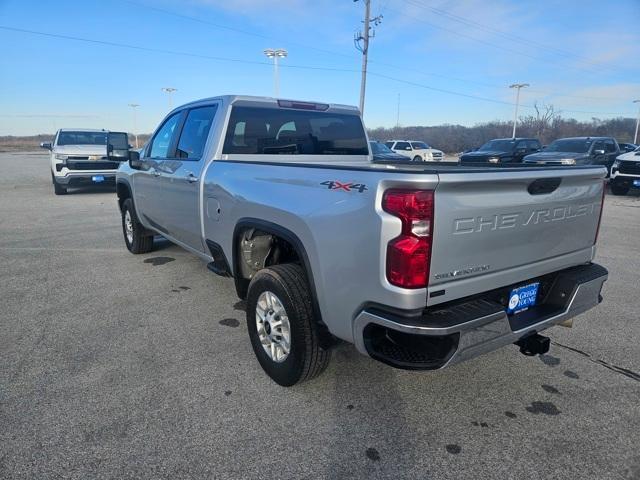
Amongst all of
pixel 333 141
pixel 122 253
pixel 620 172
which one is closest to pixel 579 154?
pixel 620 172

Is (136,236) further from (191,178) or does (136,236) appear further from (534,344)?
(534,344)

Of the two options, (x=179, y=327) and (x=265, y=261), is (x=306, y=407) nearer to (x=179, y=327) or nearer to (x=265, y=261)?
(x=265, y=261)

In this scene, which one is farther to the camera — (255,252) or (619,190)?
(619,190)

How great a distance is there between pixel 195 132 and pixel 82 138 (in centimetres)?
1230

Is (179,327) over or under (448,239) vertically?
under

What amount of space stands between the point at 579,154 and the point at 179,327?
52.0 feet

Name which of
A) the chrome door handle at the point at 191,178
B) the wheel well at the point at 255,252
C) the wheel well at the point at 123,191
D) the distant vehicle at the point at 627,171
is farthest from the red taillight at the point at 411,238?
the distant vehicle at the point at 627,171

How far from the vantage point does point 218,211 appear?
3.70 m

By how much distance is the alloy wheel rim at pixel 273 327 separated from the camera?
9.68ft

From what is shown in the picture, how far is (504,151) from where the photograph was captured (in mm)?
19438

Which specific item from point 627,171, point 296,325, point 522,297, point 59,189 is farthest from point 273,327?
point 627,171

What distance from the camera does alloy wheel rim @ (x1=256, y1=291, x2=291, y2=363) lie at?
9.68 feet

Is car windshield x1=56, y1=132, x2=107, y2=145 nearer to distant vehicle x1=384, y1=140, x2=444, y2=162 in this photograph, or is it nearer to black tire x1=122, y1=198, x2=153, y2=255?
black tire x1=122, y1=198, x2=153, y2=255

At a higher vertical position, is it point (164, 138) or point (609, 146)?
point (164, 138)
